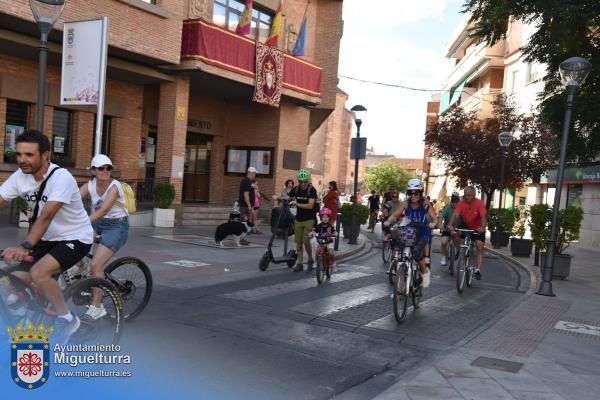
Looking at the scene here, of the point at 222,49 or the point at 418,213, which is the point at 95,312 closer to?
the point at 418,213

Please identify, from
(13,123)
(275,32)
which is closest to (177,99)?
(13,123)

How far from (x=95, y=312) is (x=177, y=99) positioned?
45.7 feet

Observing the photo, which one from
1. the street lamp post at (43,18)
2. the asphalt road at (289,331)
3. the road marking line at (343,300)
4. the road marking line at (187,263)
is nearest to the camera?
the asphalt road at (289,331)

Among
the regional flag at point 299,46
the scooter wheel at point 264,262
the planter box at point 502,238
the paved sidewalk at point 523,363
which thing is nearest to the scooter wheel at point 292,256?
the scooter wheel at point 264,262

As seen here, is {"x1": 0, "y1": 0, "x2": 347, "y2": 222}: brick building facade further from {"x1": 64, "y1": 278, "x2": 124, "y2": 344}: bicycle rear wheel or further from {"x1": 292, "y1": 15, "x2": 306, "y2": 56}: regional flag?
{"x1": 64, "y1": 278, "x2": 124, "y2": 344}: bicycle rear wheel

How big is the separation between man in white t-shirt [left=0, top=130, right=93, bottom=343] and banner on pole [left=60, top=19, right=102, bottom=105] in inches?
218

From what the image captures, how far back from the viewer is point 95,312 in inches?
189

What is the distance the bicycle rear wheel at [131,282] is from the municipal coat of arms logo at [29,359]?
1.65m

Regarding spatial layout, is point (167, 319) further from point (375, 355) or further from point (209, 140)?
point (209, 140)

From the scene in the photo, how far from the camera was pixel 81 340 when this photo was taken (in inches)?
183

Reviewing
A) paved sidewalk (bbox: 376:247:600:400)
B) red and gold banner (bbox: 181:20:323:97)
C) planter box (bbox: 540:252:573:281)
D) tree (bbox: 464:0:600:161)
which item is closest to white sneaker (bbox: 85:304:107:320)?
paved sidewalk (bbox: 376:247:600:400)

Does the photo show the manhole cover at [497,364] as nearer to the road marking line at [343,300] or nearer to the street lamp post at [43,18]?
the road marking line at [343,300]

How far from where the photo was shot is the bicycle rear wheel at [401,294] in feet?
22.7

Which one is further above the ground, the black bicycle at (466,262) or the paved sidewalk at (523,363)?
the black bicycle at (466,262)
